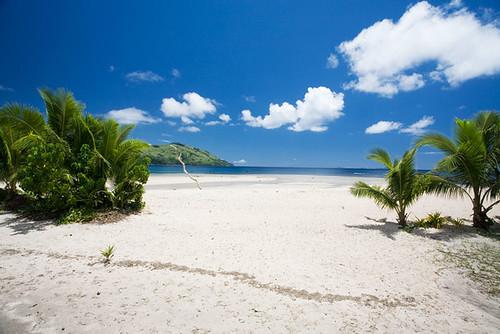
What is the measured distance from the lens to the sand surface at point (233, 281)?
306 centimetres

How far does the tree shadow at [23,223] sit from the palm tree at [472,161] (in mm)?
11879

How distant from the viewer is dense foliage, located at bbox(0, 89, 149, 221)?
7070 millimetres

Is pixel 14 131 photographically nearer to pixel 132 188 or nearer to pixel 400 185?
pixel 132 188

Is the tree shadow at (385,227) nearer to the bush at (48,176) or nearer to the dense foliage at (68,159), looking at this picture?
the dense foliage at (68,159)

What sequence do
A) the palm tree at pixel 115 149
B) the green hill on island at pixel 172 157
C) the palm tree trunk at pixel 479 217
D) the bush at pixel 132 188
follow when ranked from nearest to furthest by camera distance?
the palm tree trunk at pixel 479 217 → the palm tree at pixel 115 149 → the bush at pixel 132 188 → the green hill on island at pixel 172 157

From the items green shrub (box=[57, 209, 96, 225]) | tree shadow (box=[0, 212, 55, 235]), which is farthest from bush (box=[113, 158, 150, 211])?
tree shadow (box=[0, 212, 55, 235])

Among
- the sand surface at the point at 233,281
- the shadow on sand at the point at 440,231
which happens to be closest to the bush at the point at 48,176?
the sand surface at the point at 233,281

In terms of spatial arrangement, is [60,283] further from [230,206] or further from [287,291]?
[230,206]

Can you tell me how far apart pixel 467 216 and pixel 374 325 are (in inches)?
390

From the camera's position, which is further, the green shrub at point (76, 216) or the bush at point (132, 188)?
the bush at point (132, 188)

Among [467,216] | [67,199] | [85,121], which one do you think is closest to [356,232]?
[467,216]

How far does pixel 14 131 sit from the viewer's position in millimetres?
8406

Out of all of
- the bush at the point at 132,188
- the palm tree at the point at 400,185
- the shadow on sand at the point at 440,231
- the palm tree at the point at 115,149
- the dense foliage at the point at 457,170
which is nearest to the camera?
the shadow on sand at the point at 440,231

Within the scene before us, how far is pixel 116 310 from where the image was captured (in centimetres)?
320
